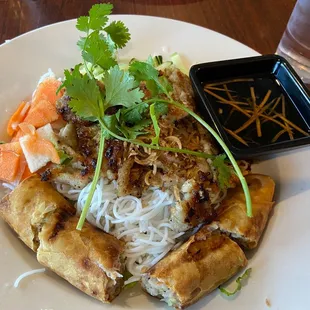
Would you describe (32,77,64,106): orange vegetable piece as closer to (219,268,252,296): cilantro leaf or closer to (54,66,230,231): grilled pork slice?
(54,66,230,231): grilled pork slice

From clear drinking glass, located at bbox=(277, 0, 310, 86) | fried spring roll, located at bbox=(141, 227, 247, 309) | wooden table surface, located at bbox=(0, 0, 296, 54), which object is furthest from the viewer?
wooden table surface, located at bbox=(0, 0, 296, 54)

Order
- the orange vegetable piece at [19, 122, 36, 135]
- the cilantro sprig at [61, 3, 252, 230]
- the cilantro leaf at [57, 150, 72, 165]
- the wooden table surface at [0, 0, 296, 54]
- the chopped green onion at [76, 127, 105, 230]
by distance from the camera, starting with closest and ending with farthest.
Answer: the chopped green onion at [76, 127, 105, 230]
the cilantro sprig at [61, 3, 252, 230]
the cilantro leaf at [57, 150, 72, 165]
the orange vegetable piece at [19, 122, 36, 135]
the wooden table surface at [0, 0, 296, 54]

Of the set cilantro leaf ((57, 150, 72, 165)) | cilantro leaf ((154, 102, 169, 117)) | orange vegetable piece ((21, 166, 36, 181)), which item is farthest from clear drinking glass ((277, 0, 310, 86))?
orange vegetable piece ((21, 166, 36, 181))

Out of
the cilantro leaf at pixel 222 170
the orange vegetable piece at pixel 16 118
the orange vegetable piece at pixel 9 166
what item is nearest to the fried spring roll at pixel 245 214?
the cilantro leaf at pixel 222 170

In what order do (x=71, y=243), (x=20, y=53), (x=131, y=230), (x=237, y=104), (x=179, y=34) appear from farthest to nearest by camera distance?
1. (x=179, y=34)
2. (x=20, y=53)
3. (x=237, y=104)
4. (x=131, y=230)
5. (x=71, y=243)

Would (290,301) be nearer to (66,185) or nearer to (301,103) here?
(301,103)

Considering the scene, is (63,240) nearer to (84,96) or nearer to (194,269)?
(194,269)

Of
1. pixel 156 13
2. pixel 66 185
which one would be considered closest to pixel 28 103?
pixel 66 185
